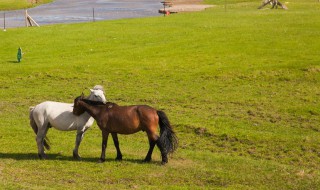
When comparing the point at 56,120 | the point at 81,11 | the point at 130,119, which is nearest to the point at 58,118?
the point at 56,120

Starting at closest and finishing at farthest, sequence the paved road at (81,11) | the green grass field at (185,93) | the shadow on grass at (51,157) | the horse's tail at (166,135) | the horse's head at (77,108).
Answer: the green grass field at (185,93) < the horse's tail at (166,135) < the horse's head at (77,108) < the shadow on grass at (51,157) < the paved road at (81,11)

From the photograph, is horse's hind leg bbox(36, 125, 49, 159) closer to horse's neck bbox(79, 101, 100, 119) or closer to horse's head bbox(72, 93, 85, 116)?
horse's head bbox(72, 93, 85, 116)

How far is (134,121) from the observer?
17328 mm

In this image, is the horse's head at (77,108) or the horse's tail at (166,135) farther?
the horse's head at (77,108)

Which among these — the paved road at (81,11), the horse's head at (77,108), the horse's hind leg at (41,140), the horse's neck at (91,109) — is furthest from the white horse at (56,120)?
the paved road at (81,11)

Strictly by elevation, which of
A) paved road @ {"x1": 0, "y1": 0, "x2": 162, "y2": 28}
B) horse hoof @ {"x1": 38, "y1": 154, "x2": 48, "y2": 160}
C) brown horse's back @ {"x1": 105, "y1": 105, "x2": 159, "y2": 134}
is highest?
brown horse's back @ {"x1": 105, "y1": 105, "x2": 159, "y2": 134}

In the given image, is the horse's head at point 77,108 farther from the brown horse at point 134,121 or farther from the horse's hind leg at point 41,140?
the horse's hind leg at point 41,140

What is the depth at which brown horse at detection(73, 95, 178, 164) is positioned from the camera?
1719 cm

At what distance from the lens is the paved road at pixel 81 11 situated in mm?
60491

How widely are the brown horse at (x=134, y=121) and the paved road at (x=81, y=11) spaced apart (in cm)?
3771

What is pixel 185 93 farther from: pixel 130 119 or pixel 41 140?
pixel 41 140

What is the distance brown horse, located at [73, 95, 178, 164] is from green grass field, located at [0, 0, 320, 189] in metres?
0.63

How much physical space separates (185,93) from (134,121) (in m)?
10.5

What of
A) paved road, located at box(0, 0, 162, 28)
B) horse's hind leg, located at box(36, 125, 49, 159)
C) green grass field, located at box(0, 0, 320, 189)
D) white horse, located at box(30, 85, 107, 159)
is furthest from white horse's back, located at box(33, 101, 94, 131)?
paved road, located at box(0, 0, 162, 28)
